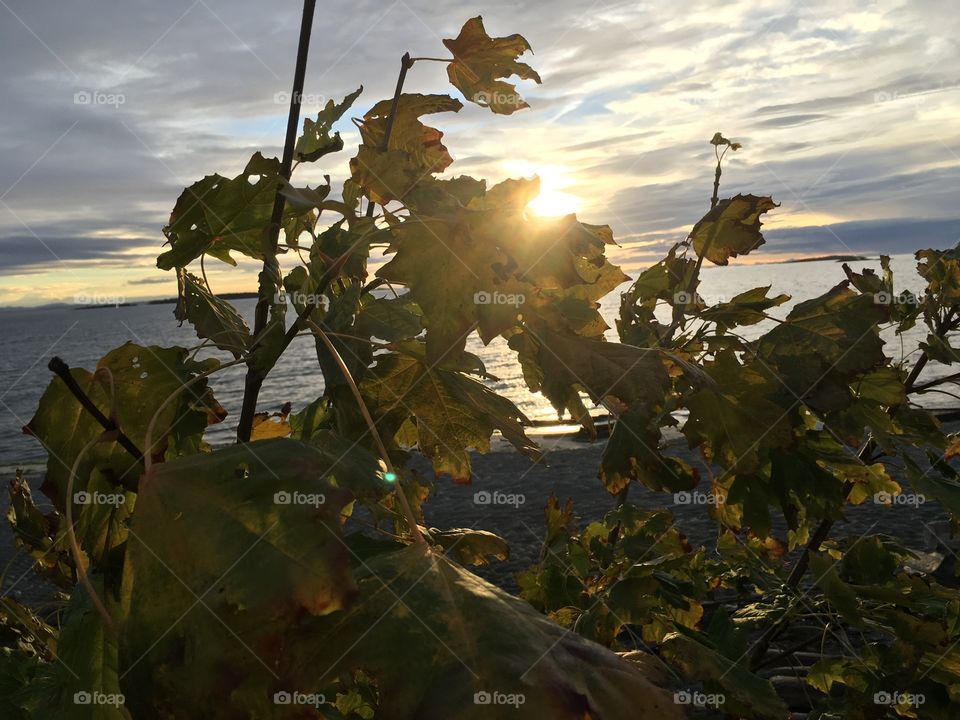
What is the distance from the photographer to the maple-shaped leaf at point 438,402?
175 cm

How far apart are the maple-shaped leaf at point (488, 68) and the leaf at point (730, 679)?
5.41 ft

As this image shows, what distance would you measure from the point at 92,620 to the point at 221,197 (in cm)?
87

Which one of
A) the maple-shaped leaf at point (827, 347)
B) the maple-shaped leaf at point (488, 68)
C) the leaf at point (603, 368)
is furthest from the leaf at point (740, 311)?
the maple-shaped leaf at point (488, 68)

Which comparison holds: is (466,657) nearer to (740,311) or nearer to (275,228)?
(275,228)

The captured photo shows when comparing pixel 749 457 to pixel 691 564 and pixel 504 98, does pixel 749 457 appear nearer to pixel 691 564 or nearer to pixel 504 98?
pixel 504 98

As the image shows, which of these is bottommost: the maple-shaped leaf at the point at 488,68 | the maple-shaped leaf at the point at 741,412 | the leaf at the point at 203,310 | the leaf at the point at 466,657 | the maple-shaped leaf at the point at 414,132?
the leaf at the point at 466,657

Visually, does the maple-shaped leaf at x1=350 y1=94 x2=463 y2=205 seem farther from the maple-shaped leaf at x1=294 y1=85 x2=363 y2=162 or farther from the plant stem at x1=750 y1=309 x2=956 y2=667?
the plant stem at x1=750 y1=309 x2=956 y2=667

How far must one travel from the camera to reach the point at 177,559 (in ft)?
3.43

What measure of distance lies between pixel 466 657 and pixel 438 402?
0.95 meters

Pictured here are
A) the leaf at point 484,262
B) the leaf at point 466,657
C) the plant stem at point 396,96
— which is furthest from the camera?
the plant stem at point 396,96

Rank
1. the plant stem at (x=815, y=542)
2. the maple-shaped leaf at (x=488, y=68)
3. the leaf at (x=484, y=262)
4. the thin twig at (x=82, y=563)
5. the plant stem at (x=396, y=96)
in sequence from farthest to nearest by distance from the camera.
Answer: the plant stem at (x=815, y=542) < the maple-shaped leaf at (x=488, y=68) < the plant stem at (x=396, y=96) < the leaf at (x=484, y=262) < the thin twig at (x=82, y=563)

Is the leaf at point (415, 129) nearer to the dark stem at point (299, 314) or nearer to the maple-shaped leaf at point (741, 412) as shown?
the dark stem at point (299, 314)

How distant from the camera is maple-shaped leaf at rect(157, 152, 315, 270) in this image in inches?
62.6

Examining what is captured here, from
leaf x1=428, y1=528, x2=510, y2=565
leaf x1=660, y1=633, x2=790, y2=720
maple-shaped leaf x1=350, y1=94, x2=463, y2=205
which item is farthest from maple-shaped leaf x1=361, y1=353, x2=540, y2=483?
leaf x1=660, y1=633, x2=790, y2=720
